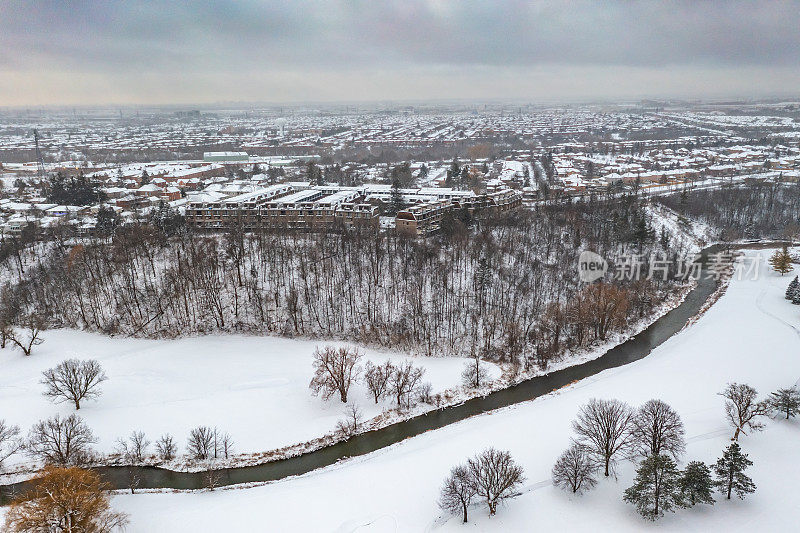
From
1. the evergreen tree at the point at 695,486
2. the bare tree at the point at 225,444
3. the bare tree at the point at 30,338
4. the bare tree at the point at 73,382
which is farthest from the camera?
the bare tree at the point at 30,338

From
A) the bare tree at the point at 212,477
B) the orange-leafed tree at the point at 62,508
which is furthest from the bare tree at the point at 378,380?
the orange-leafed tree at the point at 62,508

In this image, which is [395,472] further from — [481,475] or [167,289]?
[167,289]

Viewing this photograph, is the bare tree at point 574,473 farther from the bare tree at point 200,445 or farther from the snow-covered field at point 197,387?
the bare tree at point 200,445

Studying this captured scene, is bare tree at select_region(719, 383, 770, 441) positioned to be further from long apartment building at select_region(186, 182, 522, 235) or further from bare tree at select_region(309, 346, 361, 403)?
long apartment building at select_region(186, 182, 522, 235)

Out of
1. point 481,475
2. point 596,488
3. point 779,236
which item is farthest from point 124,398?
point 779,236

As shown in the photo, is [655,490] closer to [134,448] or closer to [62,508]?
[62,508]

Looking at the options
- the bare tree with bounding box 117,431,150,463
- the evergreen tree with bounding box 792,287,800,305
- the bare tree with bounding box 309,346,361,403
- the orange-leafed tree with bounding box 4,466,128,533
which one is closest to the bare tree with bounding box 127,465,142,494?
the bare tree with bounding box 117,431,150,463
